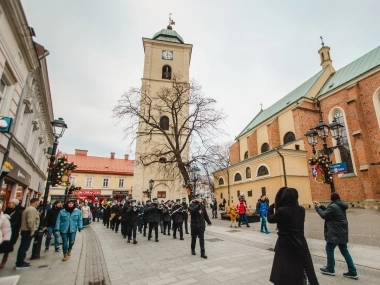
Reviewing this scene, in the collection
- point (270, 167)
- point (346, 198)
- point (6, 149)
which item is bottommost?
point (346, 198)

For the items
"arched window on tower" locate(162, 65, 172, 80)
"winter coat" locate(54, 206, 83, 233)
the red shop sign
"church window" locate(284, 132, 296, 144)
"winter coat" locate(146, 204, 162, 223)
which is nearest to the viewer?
"winter coat" locate(54, 206, 83, 233)

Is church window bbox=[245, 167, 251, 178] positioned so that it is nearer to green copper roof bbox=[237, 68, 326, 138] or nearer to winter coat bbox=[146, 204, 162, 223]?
green copper roof bbox=[237, 68, 326, 138]

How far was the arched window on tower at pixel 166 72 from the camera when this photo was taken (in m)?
33.4

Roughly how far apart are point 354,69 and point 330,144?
10.0m

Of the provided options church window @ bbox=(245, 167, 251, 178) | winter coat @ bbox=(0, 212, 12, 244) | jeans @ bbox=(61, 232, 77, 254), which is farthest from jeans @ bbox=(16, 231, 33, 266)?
church window @ bbox=(245, 167, 251, 178)

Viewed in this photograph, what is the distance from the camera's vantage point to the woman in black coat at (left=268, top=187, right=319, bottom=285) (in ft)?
9.70

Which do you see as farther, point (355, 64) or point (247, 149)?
point (247, 149)

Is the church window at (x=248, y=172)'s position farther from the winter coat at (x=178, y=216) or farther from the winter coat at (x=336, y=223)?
the winter coat at (x=336, y=223)

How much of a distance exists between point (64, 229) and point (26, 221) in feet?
3.59

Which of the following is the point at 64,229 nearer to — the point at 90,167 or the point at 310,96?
the point at 310,96

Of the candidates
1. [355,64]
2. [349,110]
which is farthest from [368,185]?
[355,64]

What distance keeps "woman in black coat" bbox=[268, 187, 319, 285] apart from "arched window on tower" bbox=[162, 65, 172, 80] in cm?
3231

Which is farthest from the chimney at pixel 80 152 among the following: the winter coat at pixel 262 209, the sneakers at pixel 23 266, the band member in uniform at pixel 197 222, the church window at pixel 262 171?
the band member in uniform at pixel 197 222

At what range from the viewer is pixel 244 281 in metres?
4.40
